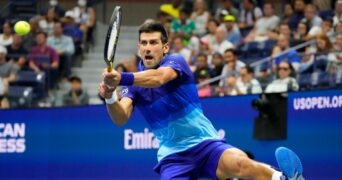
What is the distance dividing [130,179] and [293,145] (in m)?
3.35

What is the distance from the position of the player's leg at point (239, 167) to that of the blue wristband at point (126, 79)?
133 centimetres

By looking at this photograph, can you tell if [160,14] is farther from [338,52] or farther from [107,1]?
[338,52]

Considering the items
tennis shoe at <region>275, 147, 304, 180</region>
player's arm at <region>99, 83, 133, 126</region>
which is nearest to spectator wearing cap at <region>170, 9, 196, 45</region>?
player's arm at <region>99, 83, 133, 126</region>

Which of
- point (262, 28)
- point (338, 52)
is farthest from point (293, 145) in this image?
point (262, 28)

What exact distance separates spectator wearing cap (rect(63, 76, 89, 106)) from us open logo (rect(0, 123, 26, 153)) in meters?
1.04

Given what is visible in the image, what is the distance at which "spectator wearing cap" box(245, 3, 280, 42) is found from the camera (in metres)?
18.9

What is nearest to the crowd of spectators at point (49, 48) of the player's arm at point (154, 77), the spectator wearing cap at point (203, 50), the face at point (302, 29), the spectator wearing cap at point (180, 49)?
the spectator wearing cap at point (180, 49)

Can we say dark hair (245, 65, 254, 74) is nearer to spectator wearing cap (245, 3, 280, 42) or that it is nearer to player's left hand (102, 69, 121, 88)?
spectator wearing cap (245, 3, 280, 42)

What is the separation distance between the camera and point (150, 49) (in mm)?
8992

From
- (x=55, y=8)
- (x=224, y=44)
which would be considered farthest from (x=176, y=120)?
(x=55, y=8)

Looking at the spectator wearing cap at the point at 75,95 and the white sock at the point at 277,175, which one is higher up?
the spectator wearing cap at the point at 75,95

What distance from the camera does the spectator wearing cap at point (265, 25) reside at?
18.9 m

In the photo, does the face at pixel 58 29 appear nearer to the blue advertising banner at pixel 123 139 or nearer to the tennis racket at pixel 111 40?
the blue advertising banner at pixel 123 139

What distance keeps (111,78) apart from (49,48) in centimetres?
1300
